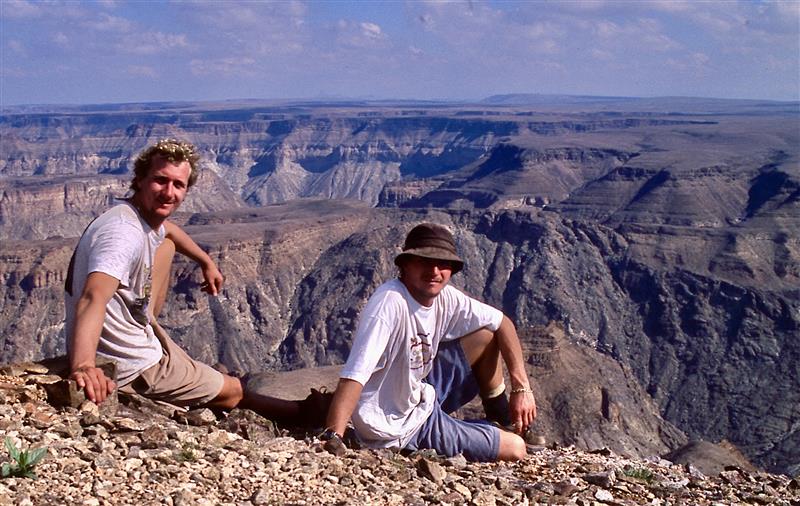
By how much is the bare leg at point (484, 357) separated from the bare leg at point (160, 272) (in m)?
2.82

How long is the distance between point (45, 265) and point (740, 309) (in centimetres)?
6376

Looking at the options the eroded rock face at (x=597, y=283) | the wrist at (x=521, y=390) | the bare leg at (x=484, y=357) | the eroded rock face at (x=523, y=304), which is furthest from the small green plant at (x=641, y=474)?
the eroded rock face at (x=523, y=304)

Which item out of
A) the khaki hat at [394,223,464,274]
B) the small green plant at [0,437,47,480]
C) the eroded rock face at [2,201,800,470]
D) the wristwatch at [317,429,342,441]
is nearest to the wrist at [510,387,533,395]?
the khaki hat at [394,223,464,274]

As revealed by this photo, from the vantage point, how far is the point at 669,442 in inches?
1853

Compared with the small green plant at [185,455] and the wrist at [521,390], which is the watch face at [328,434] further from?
the wrist at [521,390]

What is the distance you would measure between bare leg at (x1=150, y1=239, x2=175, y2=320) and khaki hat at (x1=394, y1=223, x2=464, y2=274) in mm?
2159

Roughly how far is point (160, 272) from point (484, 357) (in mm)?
3117

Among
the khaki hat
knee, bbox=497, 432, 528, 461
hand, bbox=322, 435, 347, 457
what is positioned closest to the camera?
hand, bbox=322, 435, 347, 457

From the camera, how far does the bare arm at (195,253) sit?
318 inches

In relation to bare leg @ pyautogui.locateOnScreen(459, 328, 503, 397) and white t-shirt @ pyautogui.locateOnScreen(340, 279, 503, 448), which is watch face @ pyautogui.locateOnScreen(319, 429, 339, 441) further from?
bare leg @ pyautogui.locateOnScreen(459, 328, 503, 397)

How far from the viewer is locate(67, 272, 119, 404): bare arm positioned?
6.41 metres

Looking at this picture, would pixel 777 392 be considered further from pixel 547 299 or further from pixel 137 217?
pixel 137 217

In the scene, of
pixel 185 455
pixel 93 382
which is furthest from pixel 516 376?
pixel 93 382

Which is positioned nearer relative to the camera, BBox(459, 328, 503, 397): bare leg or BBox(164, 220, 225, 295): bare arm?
BBox(459, 328, 503, 397): bare leg
